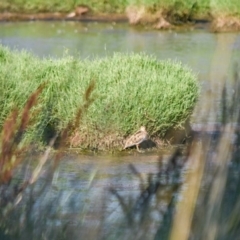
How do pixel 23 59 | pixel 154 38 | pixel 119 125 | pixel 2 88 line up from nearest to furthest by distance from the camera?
pixel 2 88
pixel 119 125
pixel 23 59
pixel 154 38

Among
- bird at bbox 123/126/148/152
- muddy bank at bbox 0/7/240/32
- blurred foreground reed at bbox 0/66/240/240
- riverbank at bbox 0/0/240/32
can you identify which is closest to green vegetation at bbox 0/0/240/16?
riverbank at bbox 0/0/240/32

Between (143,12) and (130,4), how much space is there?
60cm

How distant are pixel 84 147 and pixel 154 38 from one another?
8836mm

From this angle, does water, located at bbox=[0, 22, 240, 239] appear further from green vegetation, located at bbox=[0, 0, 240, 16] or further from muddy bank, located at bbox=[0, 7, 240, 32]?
green vegetation, located at bbox=[0, 0, 240, 16]

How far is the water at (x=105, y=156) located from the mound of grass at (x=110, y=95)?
0.31m

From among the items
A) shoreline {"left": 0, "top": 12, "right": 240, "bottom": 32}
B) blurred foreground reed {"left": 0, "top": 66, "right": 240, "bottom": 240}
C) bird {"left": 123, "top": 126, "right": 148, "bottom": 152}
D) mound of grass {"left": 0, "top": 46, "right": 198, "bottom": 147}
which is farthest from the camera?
shoreline {"left": 0, "top": 12, "right": 240, "bottom": 32}

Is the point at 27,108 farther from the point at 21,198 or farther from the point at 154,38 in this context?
the point at 154,38

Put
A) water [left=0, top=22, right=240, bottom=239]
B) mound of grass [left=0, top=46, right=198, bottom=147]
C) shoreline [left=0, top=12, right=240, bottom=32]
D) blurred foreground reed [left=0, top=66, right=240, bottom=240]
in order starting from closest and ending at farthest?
blurred foreground reed [left=0, top=66, right=240, bottom=240], water [left=0, top=22, right=240, bottom=239], mound of grass [left=0, top=46, right=198, bottom=147], shoreline [left=0, top=12, right=240, bottom=32]

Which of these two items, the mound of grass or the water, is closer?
the water

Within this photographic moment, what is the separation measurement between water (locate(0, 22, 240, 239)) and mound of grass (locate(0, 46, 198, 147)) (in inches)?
12.1

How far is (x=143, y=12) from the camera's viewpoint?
750 inches

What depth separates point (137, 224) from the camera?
2.63 metres

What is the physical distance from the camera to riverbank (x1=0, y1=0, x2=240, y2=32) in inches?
714

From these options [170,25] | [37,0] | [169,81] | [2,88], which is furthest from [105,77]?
[37,0]
